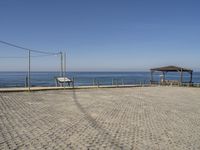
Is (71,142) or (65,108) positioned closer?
(71,142)

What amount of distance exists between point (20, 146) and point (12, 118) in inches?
152

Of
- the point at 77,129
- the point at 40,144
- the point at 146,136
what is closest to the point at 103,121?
the point at 77,129

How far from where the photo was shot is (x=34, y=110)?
40.5 ft

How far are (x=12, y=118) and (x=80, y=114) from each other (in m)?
3.13

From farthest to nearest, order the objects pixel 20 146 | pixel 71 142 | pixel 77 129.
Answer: pixel 77 129 < pixel 71 142 < pixel 20 146

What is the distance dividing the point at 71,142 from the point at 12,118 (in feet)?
13.8

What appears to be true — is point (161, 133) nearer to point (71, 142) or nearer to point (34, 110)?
point (71, 142)

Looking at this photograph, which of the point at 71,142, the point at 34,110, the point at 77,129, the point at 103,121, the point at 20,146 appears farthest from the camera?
the point at 34,110

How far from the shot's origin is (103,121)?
10.2 meters

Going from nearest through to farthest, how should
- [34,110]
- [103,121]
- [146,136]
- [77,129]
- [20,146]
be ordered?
[20,146], [146,136], [77,129], [103,121], [34,110]

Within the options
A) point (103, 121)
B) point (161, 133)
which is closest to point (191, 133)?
point (161, 133)

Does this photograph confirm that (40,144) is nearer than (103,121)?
Yes

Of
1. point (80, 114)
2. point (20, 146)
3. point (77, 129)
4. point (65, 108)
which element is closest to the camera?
point (20, 146)

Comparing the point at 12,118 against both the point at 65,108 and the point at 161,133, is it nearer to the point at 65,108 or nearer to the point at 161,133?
the point at 65,108
